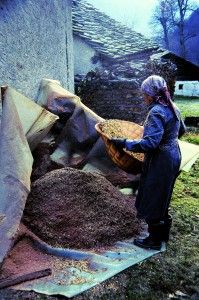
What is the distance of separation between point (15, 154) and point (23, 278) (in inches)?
52.8

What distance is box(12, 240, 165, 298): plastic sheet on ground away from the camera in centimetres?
265

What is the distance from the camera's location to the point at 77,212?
352 centimetres

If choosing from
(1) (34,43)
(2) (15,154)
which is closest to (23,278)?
(2) (15,154)

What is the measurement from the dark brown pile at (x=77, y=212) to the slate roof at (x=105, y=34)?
8.79m

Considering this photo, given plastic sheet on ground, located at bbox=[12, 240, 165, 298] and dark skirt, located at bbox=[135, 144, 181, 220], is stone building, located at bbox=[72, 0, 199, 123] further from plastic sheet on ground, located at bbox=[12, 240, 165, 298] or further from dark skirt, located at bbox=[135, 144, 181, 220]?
plastic sheet on ground, located at bbox=[12, 240, 165, 298]

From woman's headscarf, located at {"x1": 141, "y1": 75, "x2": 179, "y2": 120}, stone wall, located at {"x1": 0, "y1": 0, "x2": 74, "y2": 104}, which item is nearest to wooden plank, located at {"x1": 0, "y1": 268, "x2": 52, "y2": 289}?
woman's headscarf, located at {"x1": 141, "y1": 75, "x2": 179, "y2": 120}

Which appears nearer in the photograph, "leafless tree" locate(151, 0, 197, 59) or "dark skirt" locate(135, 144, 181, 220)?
"dark skirt" locate(135, 144, 181, 220)

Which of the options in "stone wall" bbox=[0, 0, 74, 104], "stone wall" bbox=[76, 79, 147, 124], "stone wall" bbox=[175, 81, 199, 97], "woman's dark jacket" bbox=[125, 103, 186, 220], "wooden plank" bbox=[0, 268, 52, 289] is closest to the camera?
"wooden plank" bbox=[0, 268, 52, 289]

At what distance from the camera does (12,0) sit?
4703mm

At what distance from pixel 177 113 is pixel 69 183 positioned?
1.62 m

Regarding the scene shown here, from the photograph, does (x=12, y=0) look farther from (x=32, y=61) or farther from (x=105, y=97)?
(x=105, y=97)

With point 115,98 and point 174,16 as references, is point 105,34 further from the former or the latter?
Answer: point 174,16

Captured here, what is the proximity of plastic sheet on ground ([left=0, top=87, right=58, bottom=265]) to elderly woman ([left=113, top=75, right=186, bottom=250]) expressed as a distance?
3.65 feet

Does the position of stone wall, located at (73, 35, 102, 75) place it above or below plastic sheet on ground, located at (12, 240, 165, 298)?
above
